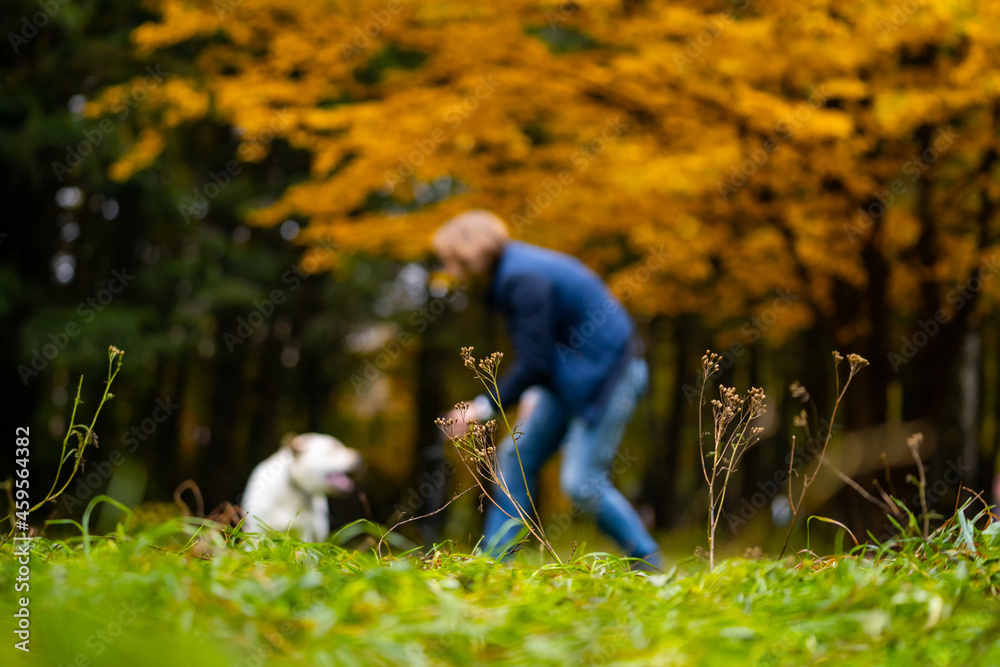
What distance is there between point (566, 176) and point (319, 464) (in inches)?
146

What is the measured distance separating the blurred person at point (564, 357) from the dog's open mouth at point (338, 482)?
1437 millimetres

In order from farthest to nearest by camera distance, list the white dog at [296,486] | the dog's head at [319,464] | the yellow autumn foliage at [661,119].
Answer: the yellow autumn foliage at [661,119] → the dog's head at [319,464] → the white dog at [296,486]

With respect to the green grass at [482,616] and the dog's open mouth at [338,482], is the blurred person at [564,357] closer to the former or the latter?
the dog's open mouth at [338,482]

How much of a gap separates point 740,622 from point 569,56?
19.6 ft

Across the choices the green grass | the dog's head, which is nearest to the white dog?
the dog's head

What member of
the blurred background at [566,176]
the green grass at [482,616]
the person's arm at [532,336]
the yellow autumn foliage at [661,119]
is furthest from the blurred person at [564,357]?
the yellow autumn foliage at [661,119]

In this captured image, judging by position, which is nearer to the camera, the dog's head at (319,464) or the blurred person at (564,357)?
the blurred person at (564,357)

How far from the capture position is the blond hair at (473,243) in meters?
3.68

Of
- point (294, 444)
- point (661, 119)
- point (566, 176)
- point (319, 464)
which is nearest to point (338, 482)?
point (319, 464)

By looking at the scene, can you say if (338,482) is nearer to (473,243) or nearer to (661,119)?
(473,243)

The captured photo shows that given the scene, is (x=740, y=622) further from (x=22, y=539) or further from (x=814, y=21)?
(x=814, y=21)

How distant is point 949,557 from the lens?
69.6 inches

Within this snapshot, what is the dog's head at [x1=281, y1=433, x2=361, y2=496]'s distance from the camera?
15.2 ft

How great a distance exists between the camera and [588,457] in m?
3.51
